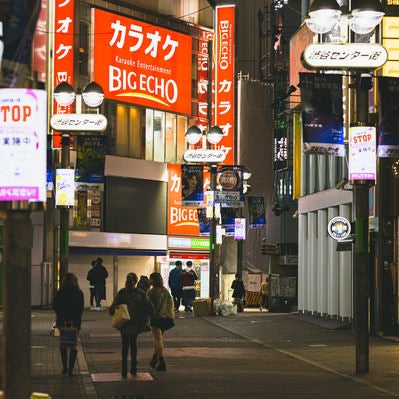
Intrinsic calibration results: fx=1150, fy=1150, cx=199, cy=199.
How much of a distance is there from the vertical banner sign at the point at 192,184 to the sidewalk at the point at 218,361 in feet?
20.3

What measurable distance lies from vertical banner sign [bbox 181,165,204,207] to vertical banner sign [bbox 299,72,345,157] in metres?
18.6

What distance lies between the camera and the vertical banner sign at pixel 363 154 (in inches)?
Answer: 806

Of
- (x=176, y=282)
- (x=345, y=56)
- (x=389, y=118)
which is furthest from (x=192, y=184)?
(x=345, y=56)

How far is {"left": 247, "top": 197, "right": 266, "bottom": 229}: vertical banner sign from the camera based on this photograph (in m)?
50.2

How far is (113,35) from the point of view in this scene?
49.8 m

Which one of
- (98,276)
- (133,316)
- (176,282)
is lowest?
(133,316)

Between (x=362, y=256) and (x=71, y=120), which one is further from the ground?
(x=71, y=120)

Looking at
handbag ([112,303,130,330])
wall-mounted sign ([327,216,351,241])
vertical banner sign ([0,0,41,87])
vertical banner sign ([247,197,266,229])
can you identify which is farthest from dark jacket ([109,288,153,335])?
vertical banner sign ([247,197,266,229])

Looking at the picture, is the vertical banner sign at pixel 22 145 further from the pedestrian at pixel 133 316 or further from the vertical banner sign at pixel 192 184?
the vertical banner sign at pixel 192 184

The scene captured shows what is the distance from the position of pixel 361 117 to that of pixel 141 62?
105 ft

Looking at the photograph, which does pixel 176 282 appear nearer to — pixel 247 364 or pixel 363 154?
pixel 247 364

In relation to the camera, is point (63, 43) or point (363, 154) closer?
point (363, 154)

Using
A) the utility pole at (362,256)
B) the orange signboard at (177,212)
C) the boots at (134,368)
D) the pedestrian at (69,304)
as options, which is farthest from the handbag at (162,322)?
the orange signboard at (177,212)

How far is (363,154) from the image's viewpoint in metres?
20.6
